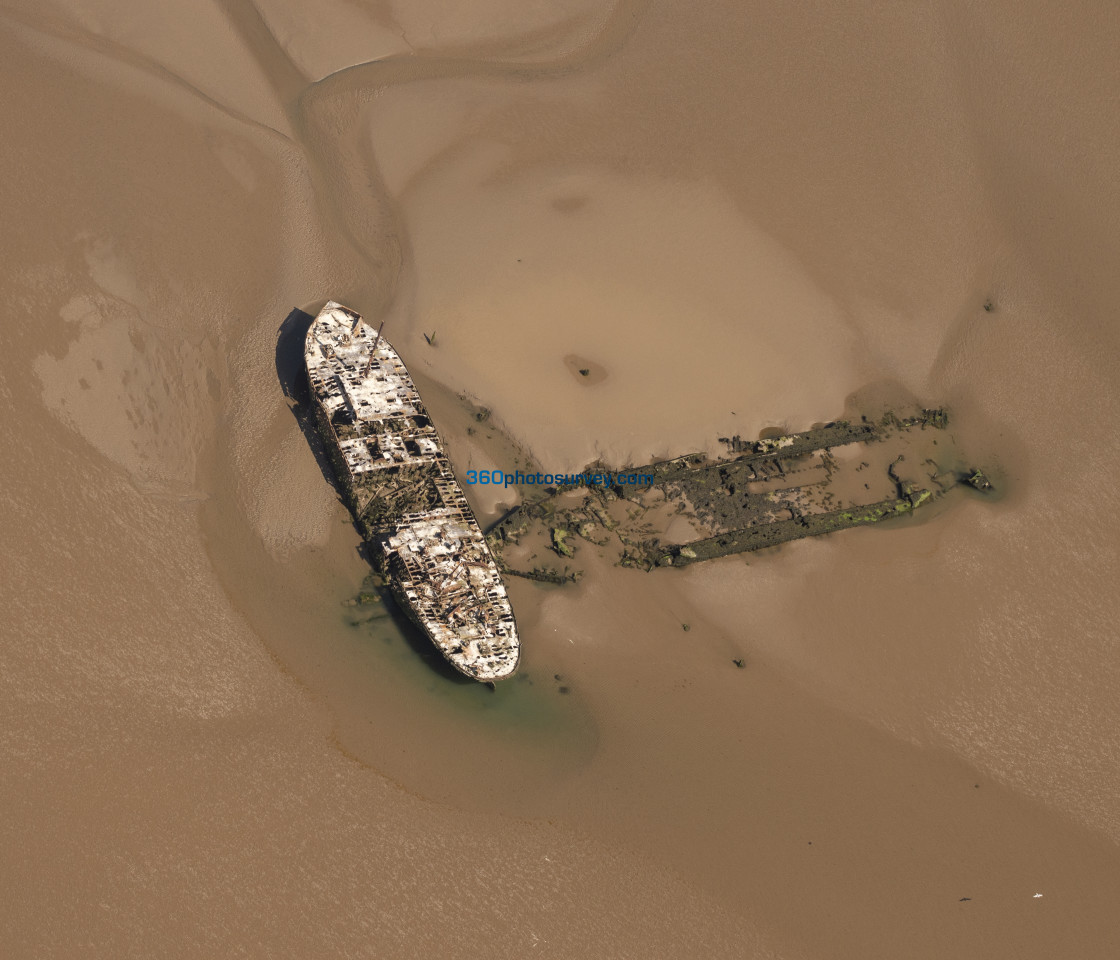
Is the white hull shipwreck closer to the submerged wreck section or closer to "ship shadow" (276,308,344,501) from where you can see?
"ship shadow" (276,308,344,501)

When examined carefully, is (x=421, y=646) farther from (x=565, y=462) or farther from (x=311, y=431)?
(x=311, y=431)

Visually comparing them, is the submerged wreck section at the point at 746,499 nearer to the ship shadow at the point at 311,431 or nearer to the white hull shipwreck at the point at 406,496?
the white hull shipwreck at the point at 406,496

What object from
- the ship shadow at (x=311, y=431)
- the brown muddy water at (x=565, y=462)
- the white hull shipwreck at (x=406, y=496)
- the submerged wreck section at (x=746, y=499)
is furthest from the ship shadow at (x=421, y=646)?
the submerged wreck section at (x=746, y=499)

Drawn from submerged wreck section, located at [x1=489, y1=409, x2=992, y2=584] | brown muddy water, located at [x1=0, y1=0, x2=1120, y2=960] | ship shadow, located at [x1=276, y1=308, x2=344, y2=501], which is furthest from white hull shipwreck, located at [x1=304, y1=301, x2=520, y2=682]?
submerged wreck section, located at [x1=489, y1=409, x2=992, y2=584]

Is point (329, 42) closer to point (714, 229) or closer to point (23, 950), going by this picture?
point (714, 229)

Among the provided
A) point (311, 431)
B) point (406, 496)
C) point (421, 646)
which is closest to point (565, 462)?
point (406, 496)
